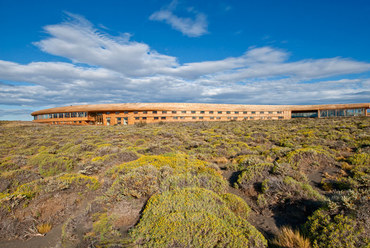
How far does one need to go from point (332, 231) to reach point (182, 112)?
37.8m

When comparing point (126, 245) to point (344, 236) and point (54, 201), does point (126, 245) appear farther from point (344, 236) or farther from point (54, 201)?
point (344, 236)

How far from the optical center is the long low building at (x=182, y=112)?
39750 millimetres

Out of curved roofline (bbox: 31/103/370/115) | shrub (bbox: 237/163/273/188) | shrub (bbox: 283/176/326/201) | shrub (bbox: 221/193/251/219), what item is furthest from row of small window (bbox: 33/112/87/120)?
shrub (bbox: 283/176/326/201)

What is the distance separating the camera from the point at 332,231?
135 inches

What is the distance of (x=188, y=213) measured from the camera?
4180 millimetres

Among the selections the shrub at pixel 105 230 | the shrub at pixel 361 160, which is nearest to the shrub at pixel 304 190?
the shrub at pixel 361 160

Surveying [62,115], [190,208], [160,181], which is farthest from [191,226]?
[62,115]

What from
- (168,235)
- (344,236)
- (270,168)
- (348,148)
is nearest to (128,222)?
(168,235)

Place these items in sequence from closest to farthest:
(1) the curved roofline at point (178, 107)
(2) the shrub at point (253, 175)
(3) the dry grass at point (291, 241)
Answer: (3) the dry grass at point (291, 241)
(2) the shrub at point (253, 175)
(1) the curved roofline at point (178, 107)

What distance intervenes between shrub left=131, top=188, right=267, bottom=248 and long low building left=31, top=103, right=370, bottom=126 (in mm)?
35572

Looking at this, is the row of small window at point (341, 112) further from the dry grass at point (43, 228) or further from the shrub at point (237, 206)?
the dry grass at point (43, 228)

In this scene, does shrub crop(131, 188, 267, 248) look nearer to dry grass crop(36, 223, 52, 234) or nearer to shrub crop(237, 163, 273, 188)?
shrub crop(237, 163, 273, 188)

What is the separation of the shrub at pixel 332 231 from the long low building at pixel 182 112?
121 ft

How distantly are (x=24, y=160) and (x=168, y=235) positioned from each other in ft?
37.7
